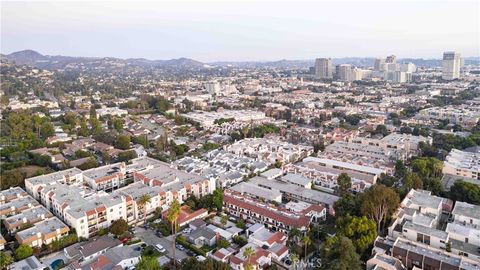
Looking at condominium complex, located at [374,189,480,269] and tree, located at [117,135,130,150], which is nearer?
condominium complex, located at [374,189,480,269]

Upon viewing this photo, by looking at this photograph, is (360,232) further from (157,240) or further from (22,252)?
(22,252)

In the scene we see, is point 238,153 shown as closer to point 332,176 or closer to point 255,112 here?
point 332,176

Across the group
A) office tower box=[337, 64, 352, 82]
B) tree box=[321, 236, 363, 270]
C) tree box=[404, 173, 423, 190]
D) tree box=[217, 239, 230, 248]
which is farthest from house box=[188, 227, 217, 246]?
office tower box=[337, 64, 352, 82]

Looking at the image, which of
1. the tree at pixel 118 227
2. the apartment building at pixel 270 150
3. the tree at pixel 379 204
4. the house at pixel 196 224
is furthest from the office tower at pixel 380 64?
the tree at pixel 118 227

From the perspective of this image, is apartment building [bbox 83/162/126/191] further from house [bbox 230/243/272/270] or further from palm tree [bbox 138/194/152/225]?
house [bbox 230/243/272/270]

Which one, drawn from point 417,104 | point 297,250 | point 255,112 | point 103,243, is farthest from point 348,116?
point 103,243

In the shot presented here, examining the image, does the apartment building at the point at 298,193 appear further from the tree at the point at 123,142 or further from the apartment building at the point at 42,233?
the tree at the point at 123,142

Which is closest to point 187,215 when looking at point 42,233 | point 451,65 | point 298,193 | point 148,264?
point 148,264
